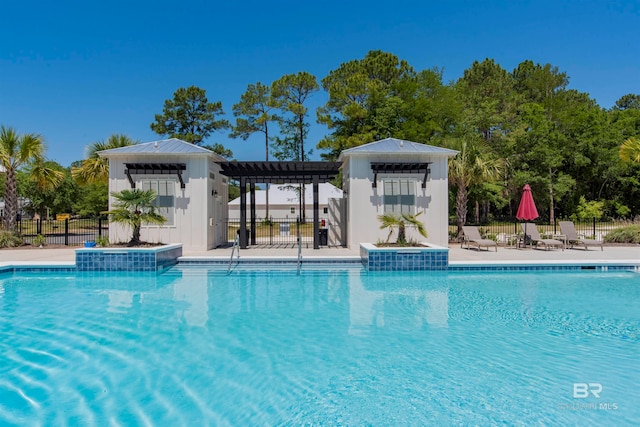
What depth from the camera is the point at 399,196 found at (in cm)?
1462

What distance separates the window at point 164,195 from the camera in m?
14.3

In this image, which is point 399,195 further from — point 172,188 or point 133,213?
point 133,213

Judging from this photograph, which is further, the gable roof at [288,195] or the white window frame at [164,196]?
the gable roof at [288,195]

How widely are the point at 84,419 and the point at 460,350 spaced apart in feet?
14.4

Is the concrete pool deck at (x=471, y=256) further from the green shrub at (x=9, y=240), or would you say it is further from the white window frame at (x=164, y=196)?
the white window frame at (x=164, y=196)

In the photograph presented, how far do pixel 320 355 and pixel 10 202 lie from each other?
18381mm

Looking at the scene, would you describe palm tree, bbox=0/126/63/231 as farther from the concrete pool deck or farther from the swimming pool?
the swimming pool

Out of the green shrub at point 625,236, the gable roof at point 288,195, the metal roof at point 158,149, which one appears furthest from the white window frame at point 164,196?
the gable roof at point 288,195

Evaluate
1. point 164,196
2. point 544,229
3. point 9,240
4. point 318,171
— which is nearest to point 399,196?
point 318,171

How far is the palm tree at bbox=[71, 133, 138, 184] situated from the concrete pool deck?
3711 millimetres

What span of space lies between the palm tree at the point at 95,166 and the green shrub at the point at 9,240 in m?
3.45

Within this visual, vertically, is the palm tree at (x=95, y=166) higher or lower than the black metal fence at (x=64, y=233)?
higher
